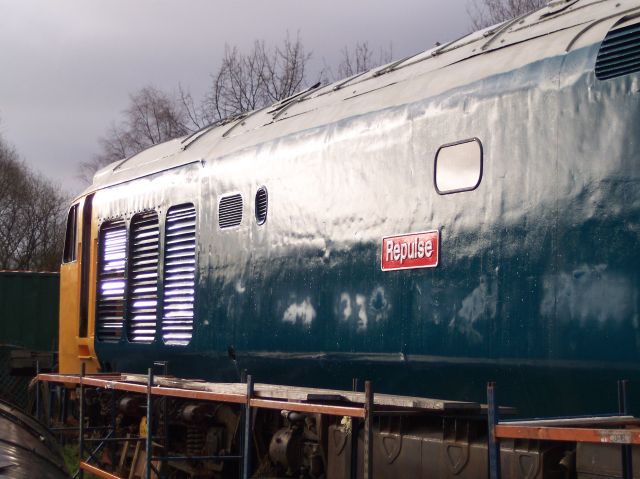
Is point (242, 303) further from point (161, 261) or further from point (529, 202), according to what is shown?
point (529, 202)

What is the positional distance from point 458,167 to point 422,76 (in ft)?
3.56

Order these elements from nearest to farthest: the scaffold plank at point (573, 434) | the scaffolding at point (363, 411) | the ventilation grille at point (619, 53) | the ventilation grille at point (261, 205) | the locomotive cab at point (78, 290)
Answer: the scaffold plank at point (573, 434) → the scaffolding at point (363, 411) → the ventilation grille at point (619, 53) → the ventilation grille at point (261, 205) → the locomotive cab at point (78, 290)

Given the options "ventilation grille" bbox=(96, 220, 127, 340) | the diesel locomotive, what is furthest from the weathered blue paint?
"ventilation grille" bbox=(96, 220, 127, 340)

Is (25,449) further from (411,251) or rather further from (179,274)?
(411,251)

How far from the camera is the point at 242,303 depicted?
7.92 meters

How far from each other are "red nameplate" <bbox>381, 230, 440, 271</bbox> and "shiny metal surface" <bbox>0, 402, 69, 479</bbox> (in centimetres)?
286

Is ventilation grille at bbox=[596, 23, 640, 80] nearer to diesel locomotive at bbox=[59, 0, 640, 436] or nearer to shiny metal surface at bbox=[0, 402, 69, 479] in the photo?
diesel locomotive at bbox=[59, 0, 640, 436]

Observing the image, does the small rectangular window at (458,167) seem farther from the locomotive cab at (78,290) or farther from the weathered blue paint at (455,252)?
the locomotive cab at (78,290)

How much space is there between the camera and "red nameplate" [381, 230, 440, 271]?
19.4 feet

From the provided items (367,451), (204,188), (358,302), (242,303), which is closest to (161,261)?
(204,188)

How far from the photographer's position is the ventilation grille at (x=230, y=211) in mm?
8047

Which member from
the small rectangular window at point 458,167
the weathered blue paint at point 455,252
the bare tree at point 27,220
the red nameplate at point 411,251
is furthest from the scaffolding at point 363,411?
the bare tree at point 27,220

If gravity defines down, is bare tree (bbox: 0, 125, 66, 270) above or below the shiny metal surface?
above

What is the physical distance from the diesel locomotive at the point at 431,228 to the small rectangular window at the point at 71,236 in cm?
230
